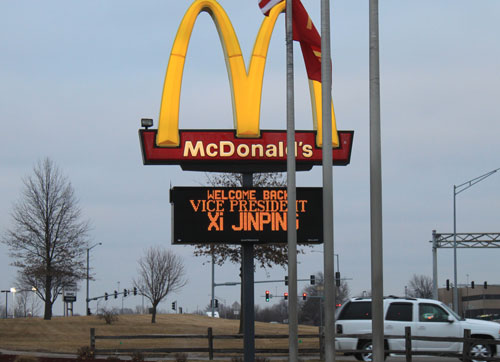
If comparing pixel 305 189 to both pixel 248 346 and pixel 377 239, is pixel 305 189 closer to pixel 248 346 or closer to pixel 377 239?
pixel 248 346

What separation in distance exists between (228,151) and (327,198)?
769cm

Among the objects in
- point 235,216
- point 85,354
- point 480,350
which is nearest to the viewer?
point 235,216

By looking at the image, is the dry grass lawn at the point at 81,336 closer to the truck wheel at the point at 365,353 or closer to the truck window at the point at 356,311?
the truck window at the point at 356,311

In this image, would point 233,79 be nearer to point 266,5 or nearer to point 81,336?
point 266,5

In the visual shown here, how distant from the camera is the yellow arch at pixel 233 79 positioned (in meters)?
23.9

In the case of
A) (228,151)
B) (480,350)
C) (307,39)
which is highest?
(307,39)

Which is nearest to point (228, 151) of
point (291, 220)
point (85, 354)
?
point (291, 220)

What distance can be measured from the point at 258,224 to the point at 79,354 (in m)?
8.31

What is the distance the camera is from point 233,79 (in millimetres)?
24422

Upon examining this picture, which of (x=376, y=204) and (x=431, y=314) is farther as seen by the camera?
(x=431, y=314)

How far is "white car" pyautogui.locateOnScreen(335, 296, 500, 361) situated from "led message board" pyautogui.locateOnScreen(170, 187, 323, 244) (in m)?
4.09

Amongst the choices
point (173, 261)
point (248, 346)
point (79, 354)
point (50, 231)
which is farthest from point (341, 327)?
point (173, 261)

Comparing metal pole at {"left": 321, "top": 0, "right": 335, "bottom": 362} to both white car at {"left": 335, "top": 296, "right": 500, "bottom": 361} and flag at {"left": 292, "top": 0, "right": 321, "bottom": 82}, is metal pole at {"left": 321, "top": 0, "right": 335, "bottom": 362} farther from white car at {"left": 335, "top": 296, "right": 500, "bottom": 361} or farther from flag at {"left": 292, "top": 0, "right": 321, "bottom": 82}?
white car at {"left": 335, "top": 296, "right": 500, "bottom": 361}

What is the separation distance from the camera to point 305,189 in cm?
2395
